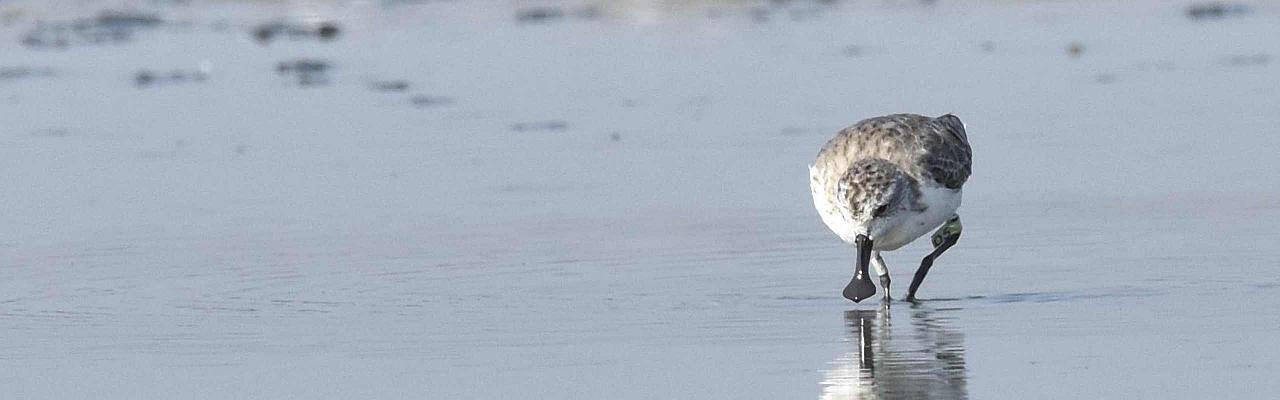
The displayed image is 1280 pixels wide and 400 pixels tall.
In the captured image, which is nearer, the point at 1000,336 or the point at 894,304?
the point at 1000,336

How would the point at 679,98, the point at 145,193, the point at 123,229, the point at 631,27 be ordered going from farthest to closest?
the point at 631,27 → the point at 679,98 → the point at 145,193 → the point at 123,229

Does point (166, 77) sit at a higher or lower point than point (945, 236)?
lower

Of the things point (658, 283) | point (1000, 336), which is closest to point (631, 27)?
point (658, 283)

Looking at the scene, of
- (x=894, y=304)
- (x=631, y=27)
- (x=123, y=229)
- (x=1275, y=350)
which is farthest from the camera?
(x=631, y=27)

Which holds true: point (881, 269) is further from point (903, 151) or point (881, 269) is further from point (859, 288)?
point (859, 288)

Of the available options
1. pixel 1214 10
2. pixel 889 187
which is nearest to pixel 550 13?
pixel 1214 10

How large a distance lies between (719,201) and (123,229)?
3.02m

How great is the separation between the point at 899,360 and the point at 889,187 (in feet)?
4.67

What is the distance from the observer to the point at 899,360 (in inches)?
356

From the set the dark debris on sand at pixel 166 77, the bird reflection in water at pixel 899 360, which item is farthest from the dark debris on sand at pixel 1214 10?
the bird reflection in water at pixel 899 360

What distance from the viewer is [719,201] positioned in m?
13.3

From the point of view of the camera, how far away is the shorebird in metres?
10.3

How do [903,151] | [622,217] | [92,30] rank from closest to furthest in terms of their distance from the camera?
[903,151] < [622,217] < [92,30]

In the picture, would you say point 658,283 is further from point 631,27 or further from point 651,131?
point 631,27
